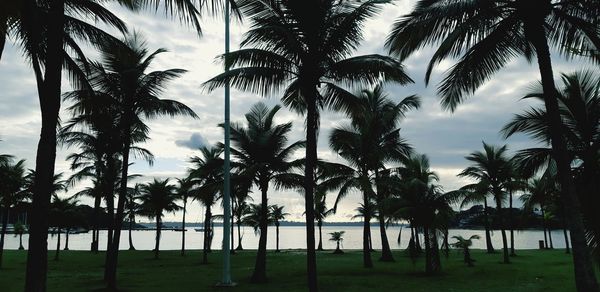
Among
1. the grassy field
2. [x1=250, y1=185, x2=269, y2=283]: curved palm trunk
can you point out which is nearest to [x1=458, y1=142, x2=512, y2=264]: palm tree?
the grassy field

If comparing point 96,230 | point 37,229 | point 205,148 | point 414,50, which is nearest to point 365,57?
point 414,50

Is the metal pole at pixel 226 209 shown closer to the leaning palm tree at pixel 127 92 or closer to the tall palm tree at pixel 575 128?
the leaning palm tree at pixel 127 92

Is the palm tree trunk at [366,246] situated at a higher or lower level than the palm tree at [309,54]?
lower

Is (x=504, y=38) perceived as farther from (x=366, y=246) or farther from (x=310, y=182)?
(x=366, y=246)

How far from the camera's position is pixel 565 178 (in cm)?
907

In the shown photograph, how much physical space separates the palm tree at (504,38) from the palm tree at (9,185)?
76.8 feet

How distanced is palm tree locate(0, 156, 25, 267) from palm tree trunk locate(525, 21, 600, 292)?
25.6 m

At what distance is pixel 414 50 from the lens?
Answer: 11.0 meters

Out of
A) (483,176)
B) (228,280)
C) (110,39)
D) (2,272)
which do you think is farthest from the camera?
(483,176)

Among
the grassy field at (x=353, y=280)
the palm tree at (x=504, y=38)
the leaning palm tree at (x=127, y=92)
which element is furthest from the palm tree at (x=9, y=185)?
the palm tree at (x=504, y=38)

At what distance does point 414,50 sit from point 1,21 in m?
8.63

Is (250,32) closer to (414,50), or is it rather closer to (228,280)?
(414,50)

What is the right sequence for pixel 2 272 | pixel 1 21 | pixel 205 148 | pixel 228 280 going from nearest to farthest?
1. pixel 1 21
2. pixel 228 280
3. pixel 2 272
4. pixel 205 148

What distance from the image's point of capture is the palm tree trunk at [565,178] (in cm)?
Result: 878
